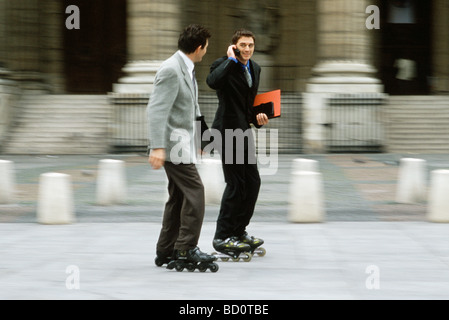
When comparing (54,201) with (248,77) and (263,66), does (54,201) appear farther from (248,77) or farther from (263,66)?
(263,66)

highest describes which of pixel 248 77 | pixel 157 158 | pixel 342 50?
pixel 342 50

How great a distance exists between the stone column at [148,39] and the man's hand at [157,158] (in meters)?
13.8

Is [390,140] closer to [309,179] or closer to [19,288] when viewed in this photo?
[309,179]

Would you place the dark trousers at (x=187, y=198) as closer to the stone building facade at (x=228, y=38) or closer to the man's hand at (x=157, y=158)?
the man's hand at (x=157, y=158)

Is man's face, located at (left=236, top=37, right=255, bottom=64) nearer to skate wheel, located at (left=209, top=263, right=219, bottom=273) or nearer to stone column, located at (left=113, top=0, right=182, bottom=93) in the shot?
skate wheel, located at (left=209, top=263, right=219, bottom=273)

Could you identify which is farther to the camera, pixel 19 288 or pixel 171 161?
pixel 171 161

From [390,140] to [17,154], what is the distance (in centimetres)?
961

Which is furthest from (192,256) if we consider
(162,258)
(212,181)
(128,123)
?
(128,123)

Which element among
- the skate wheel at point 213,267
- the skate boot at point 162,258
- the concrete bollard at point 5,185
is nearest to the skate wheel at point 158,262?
the skate boot at point 162,258

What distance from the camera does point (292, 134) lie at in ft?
62.3

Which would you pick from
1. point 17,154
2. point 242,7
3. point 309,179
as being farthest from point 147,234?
point 242,7

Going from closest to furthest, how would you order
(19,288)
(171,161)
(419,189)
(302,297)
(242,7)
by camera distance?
(302,297) → (19,288) → (171,161) → (419,189) → (242,7)

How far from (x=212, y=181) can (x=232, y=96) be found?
3.79 m

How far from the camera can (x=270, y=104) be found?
6457 millimetres
